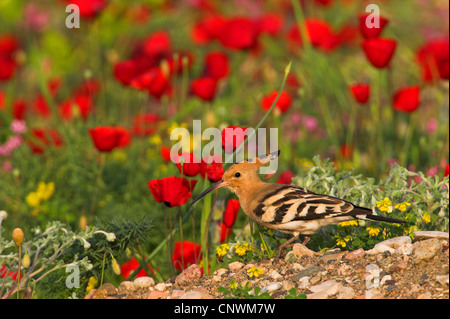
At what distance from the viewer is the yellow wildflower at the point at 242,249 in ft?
8.57

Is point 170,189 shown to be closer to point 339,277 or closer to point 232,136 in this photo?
point 232,136

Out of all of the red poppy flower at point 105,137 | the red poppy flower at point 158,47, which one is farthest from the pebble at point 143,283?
the red poppy flower at point 158,47

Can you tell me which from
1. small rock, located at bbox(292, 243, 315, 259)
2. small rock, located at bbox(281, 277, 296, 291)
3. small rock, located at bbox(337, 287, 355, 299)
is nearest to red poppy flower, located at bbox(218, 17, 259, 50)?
small rock, located at bbox(292, 243, 315, 259)

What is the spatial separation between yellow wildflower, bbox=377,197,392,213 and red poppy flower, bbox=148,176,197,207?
2.50ft

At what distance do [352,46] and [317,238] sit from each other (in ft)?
12.4

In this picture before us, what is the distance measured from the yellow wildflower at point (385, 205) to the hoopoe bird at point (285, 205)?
0.16 meters

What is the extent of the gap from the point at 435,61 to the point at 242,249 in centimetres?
202

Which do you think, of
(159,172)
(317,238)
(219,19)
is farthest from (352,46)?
(317,238)

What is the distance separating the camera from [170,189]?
251cm

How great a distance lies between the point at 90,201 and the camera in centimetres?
370

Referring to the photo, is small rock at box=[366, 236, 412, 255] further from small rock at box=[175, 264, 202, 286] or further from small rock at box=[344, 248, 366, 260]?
small rock at box=[175, 264, 202, 286]

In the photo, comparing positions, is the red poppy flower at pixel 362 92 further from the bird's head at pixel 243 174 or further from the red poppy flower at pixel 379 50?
the bird's head at pixel 243 174

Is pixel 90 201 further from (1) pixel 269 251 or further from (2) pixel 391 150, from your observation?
(2) pixel 391 150

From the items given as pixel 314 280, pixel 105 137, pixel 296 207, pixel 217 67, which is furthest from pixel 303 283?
pixel 217 67
